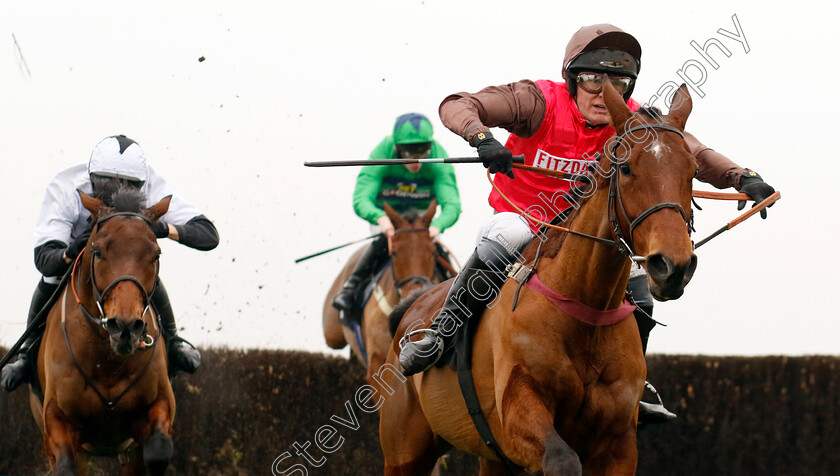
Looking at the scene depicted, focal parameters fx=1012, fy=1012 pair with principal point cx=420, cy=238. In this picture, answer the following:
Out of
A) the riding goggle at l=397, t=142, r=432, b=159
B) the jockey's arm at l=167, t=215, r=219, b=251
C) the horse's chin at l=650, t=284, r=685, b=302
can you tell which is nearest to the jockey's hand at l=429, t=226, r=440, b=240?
the riding goggle at l=397, t=142, r=432, b=159

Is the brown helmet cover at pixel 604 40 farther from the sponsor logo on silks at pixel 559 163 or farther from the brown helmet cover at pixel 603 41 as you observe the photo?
the sponsor logo on silks at pixel 559 163

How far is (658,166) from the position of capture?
3.75m

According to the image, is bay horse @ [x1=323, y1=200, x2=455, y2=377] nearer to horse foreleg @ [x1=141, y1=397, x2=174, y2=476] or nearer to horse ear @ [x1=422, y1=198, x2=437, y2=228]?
horse ear @ [x1=422, y1=198, x2=437, y2=228]

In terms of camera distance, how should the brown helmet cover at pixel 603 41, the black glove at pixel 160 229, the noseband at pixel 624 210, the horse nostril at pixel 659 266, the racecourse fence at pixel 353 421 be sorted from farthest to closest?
the racecourse fence at pixel 353 421, the black glove at pixel 160 229, the brown helmet cover at pixel 603 41, the noseband at pixel 624 210, the horse nostril at pixel 659 266

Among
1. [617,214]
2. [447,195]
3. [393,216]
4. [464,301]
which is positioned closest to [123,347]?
[464,301]

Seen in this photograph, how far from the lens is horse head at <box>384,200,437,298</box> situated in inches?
337

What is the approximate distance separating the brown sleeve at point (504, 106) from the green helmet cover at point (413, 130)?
14.1 ft

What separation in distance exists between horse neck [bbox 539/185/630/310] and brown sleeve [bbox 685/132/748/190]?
2.19 ft

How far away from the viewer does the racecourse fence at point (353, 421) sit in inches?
361

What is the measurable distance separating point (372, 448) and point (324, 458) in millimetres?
475

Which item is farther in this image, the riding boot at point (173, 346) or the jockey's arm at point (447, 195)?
the jockey's arm at point (447, 195)

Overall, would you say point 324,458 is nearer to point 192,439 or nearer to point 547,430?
point 192,439

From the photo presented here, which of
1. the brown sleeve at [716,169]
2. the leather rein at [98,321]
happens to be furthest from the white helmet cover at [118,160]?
the brown sleeve at [716,169]

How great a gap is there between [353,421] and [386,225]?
2.01 m
